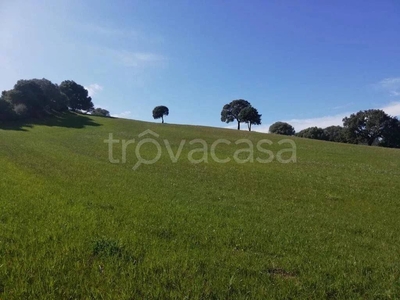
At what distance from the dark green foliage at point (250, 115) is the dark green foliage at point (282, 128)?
83.1 ft

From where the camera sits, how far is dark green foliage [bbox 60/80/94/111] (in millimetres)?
120938

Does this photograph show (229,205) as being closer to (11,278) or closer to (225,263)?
(225,263)

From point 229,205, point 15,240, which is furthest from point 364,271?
point 15,240

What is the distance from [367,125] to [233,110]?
163ft

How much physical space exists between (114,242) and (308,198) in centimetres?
1223

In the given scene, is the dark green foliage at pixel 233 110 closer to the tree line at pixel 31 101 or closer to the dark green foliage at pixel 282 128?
the dark green foliage at pixel 282 128

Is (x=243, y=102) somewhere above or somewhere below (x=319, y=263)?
above

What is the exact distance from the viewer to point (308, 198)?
16344 mm

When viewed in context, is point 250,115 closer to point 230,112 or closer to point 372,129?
point 230,112

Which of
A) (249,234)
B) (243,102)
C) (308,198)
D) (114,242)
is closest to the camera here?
(114,242)

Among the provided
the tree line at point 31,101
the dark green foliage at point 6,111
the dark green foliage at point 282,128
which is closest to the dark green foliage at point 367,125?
the dark green foliage at point 282,128

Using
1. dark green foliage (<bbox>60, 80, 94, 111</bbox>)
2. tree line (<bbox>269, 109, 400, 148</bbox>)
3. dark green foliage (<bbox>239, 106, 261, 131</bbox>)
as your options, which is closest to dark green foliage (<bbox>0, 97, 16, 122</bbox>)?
dark green foliage (<bbox>60, 80, 94, 111</bbox>)

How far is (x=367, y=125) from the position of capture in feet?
316

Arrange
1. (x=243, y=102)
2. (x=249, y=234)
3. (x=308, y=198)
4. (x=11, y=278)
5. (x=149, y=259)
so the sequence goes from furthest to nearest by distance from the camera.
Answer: (x=243, y=102) < (x=308, y=198) < (x=249, y=234) < (x=149, y=259) < (x=11, y=278)
